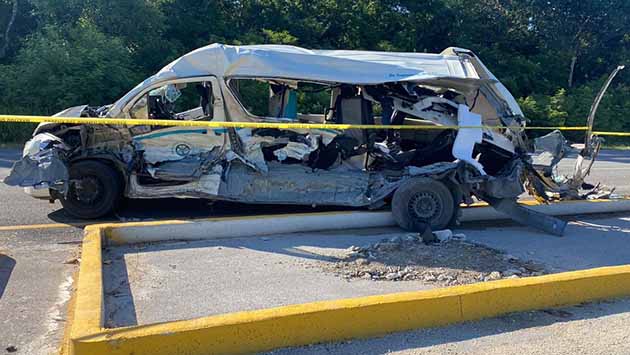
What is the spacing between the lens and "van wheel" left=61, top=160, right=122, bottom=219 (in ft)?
23.1

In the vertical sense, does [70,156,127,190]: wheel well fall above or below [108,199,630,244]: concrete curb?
above

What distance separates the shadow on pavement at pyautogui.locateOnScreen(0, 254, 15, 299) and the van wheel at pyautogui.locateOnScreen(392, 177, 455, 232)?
4.23 metres

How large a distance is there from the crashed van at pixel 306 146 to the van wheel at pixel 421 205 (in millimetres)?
12

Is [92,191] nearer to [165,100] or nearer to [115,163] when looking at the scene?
[115,163]

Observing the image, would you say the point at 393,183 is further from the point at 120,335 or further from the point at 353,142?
the point at 120,335

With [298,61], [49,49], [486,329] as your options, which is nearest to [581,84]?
[49,49]

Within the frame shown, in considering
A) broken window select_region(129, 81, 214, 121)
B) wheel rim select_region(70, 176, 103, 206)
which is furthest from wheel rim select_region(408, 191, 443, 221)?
wheel rim select_region(70, 176, 103, 206)

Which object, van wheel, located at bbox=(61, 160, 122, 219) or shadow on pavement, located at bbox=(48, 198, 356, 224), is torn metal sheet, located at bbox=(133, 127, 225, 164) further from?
shadow on pavement, located at bbox=(48, 198, 356, 224)

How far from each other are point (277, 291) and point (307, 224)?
2.14 meters

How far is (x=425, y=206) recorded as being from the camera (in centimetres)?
713

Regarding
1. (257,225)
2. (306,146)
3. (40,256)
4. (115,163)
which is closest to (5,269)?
(40,256)

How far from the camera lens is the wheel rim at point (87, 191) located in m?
7.04

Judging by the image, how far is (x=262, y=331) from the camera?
11.6 ft

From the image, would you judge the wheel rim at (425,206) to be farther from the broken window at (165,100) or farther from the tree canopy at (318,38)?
the tree canopy at (318,38)
